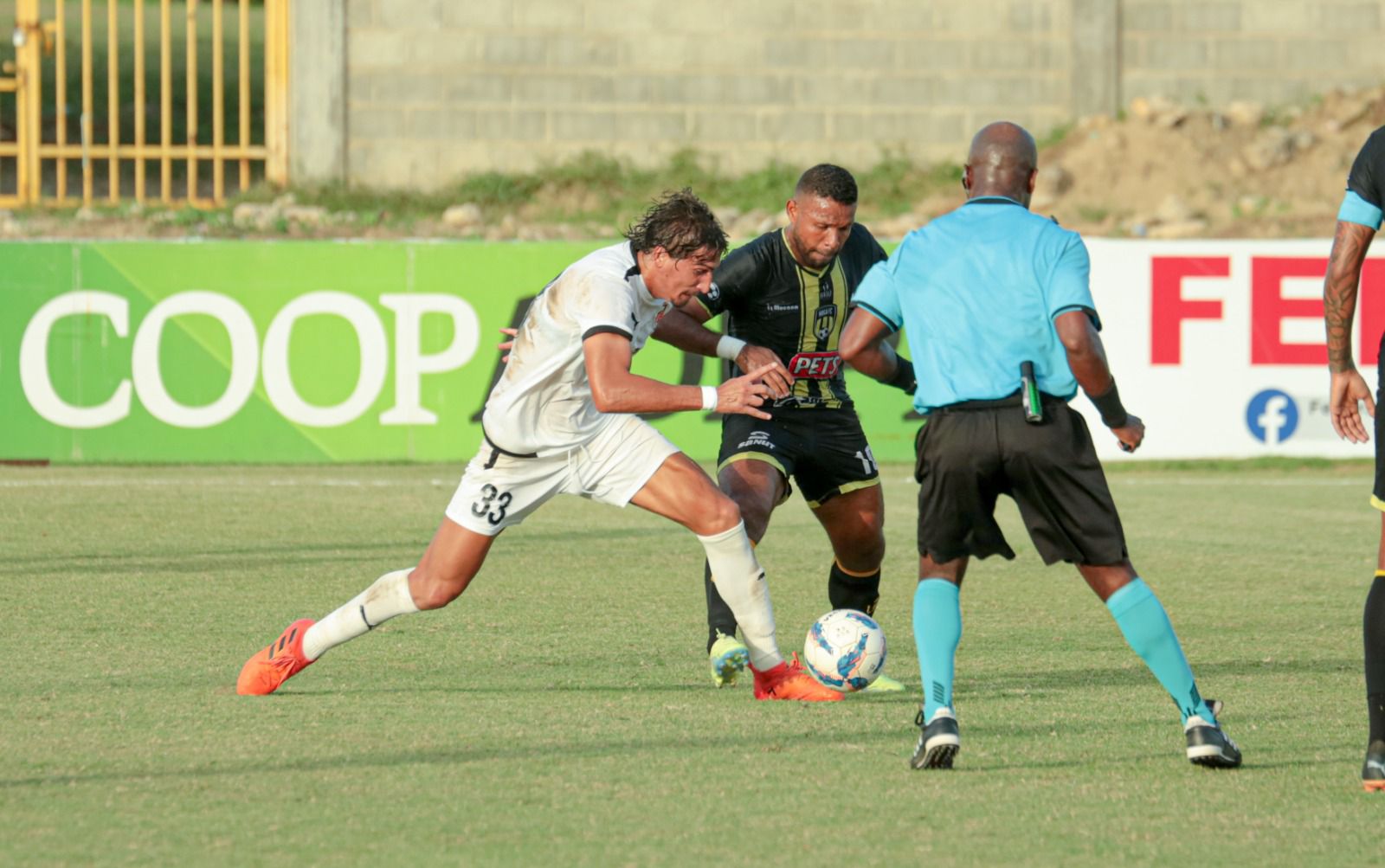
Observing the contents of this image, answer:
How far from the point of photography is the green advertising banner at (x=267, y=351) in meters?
15.5

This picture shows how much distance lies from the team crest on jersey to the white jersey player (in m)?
1.04

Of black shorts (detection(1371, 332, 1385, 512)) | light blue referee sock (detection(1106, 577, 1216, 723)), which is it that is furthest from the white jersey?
black shorts (detection(1371, 332, 1385, 512))

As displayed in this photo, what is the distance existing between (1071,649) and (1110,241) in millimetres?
8788

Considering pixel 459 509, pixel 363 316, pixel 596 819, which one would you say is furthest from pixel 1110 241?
pixel 596 819

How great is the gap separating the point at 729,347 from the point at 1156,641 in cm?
217

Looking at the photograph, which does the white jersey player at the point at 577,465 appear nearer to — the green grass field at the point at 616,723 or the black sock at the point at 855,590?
Result: the green grass field at the point at 616,723

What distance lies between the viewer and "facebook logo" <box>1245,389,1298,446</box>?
16.0m

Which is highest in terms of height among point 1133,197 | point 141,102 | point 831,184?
point 141,102

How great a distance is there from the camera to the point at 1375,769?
16.8 feet

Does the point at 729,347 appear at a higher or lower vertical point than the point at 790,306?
lower

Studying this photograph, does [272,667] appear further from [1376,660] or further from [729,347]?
[1376,660]

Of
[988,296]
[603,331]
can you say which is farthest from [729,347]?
[988,296]

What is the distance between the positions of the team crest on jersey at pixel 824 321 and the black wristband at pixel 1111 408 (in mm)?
2249

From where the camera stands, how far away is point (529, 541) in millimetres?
11352
